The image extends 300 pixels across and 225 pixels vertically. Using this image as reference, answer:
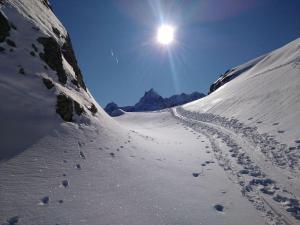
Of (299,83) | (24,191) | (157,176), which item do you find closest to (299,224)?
(157,176)

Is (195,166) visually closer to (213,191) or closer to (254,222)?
(213,191)

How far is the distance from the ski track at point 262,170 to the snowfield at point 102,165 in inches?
A: 1.3

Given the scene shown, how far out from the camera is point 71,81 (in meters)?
18.8

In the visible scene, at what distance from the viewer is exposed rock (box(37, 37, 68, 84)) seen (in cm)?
1697

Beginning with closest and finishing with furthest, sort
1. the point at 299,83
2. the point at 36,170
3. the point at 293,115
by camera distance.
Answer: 1. the point at 36,170
2. the point at 293,115
3. the point at 299,83

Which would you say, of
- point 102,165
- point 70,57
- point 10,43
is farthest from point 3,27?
point 102,165

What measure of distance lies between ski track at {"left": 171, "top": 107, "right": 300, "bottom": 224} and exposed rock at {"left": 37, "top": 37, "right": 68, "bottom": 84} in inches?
410

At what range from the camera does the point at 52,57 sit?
1752 centimetres

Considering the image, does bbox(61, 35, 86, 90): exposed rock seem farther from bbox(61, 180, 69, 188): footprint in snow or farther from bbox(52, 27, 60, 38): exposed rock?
bbox(61, 180, 69, 188): footprint in snow

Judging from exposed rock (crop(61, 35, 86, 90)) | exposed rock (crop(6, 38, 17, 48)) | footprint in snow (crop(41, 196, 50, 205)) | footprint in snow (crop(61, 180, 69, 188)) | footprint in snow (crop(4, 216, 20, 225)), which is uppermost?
exposed rock (crop(61, 35, 86, 90))

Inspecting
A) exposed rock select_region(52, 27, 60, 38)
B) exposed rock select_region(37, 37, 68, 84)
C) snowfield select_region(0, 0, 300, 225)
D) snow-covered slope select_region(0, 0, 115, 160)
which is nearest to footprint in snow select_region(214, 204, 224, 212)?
snowfield select_region(0, 0, 300, 225)

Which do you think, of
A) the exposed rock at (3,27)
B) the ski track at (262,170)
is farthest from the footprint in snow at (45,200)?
the exposed rock at (3,27)

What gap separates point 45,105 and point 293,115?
15367 millimetres

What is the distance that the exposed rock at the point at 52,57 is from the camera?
55.7 feet
